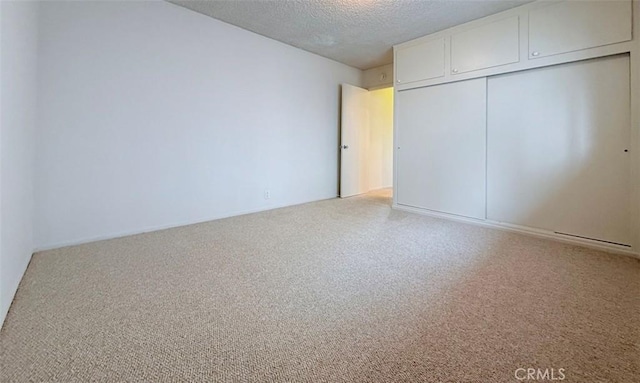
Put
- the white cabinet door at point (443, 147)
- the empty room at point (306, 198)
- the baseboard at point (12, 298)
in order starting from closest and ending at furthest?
1. the empty room at point (306, 198)
2. the baseboard at point (12, 298)
3. the white cabinet door at point (443, 147)

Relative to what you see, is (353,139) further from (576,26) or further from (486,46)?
(576,26)

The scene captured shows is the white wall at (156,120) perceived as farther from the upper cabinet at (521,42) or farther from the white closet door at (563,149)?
the white closet door at (563,149)

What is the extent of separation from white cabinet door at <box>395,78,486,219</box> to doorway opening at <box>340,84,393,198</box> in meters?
1.19

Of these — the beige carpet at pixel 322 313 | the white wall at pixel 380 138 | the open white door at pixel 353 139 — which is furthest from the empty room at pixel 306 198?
the white wall at pixel 380 138

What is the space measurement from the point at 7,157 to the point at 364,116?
487cm

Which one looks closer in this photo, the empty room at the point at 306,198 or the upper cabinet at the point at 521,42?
the empty room at the point at 306,198

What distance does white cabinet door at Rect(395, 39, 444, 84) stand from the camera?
364cm

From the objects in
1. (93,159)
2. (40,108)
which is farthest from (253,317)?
(40,108)

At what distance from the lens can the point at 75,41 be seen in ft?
8.21

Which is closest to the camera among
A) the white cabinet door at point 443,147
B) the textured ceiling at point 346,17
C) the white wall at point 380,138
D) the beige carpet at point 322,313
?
the beige carpet at point 322,313

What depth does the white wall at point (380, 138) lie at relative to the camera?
19.2 ft

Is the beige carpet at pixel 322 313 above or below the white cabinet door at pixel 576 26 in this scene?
below

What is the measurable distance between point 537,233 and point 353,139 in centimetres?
318

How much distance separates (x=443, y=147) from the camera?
12.2 feet
